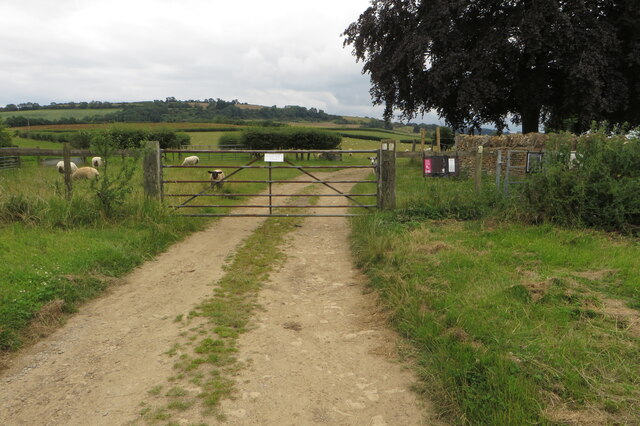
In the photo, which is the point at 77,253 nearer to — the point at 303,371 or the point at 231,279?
the point at 231,279

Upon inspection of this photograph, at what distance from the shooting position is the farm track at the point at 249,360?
128 inches

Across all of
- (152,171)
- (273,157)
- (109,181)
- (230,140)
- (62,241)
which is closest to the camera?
(62,241)

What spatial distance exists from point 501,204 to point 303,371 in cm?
649

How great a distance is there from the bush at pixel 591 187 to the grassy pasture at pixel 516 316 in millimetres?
554

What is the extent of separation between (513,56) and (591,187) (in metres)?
13.8

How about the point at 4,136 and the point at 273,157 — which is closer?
the point at 273,157

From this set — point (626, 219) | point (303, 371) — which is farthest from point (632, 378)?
point (626, 219)

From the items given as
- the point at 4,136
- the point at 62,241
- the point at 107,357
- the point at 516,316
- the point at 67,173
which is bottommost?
the point at 107,357

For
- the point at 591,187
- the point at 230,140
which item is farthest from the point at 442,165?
the point at 230,140

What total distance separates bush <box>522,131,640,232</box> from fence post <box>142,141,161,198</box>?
7.84 metres

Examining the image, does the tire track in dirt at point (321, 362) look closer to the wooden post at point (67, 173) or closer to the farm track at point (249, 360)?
the farm track at point (249, 360)

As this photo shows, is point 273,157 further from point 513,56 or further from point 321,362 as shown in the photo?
point 513,56

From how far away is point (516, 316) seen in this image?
4281mm

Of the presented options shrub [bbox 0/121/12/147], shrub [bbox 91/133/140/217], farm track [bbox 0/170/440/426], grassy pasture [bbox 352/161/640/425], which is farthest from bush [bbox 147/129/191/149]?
farm track [bbox 0/170/440/426]
